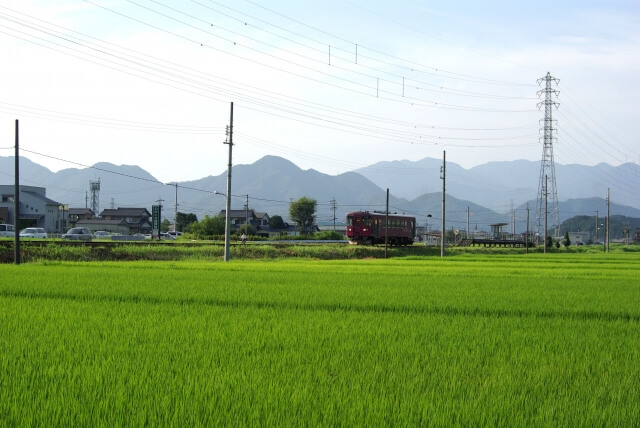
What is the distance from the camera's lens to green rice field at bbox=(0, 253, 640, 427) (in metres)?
4.67

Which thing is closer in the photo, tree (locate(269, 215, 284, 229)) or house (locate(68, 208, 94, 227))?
house (locate(68, 208, 94, 227))

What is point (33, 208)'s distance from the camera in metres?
78.7

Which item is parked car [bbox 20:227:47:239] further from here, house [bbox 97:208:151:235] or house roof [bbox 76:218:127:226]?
house [bbox 97:208:151:235]

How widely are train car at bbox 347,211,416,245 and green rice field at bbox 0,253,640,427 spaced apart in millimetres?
37353

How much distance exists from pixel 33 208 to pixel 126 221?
1806 centimetres

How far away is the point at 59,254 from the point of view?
97.7ft

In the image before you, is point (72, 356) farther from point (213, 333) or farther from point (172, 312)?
point (172, 312)

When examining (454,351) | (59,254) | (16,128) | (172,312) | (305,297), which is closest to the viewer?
(454,351)

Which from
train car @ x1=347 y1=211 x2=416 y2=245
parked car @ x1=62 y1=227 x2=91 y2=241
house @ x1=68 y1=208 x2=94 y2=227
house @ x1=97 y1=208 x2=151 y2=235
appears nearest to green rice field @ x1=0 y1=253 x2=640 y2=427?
train car @ x1=347 y1=211 x2=416 y2=245

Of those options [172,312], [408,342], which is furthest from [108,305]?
[408,342]

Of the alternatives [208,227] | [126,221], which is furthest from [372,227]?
[126,221]

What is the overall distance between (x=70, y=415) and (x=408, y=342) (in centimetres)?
421

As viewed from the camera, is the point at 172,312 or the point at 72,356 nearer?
the point at 72,356

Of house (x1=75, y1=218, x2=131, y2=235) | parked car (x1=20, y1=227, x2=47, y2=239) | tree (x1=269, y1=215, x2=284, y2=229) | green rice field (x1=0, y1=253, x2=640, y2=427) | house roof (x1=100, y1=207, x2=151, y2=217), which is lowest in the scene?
green rice field (x1=0, y1=253, x2=640, y2=427)
